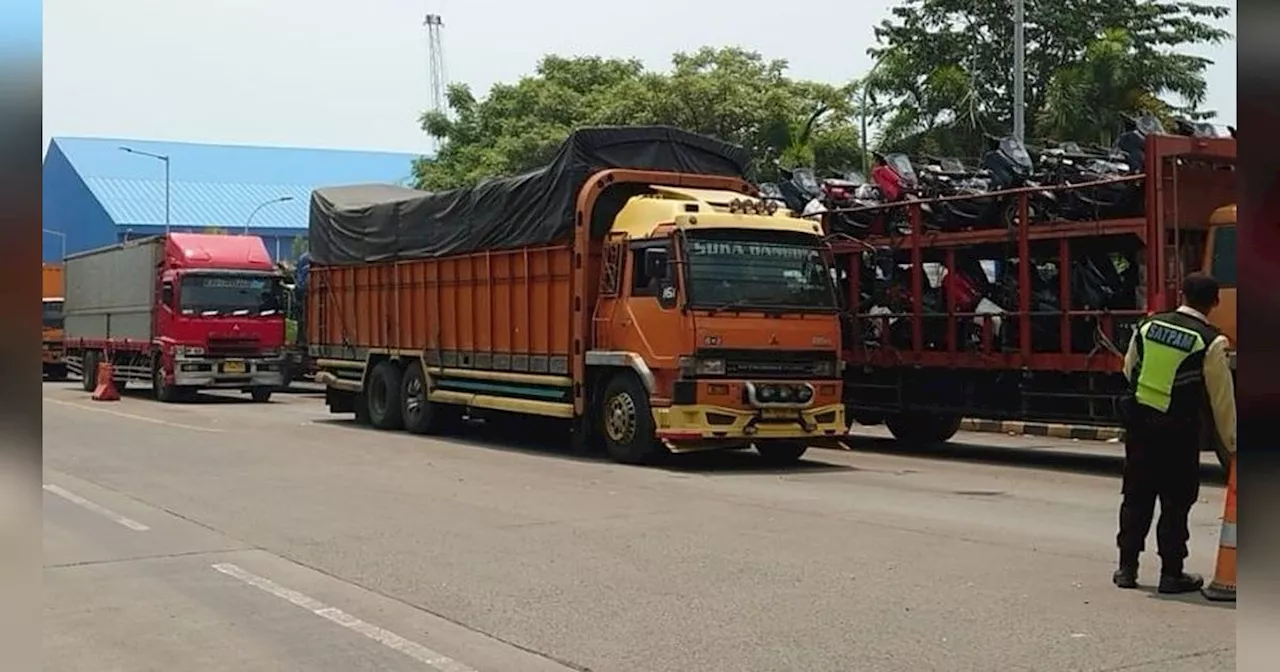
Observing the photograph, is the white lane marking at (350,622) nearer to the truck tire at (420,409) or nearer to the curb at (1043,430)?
the truck tire at (420,409)

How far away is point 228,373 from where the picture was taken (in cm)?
2711

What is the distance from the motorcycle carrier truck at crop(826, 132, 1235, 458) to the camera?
13.2 meters

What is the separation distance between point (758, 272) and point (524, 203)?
3490 millimetres

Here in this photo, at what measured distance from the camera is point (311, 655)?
6.39 meters

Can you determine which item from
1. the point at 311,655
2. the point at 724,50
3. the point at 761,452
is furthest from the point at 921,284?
the point at 724,50

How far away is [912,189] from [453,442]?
6694mm

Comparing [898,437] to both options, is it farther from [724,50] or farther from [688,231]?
[724,50]

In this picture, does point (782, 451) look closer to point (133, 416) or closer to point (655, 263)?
point (655, 263)

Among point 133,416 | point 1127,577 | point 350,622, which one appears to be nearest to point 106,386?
point 133,416

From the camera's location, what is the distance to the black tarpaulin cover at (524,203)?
15359 mm
